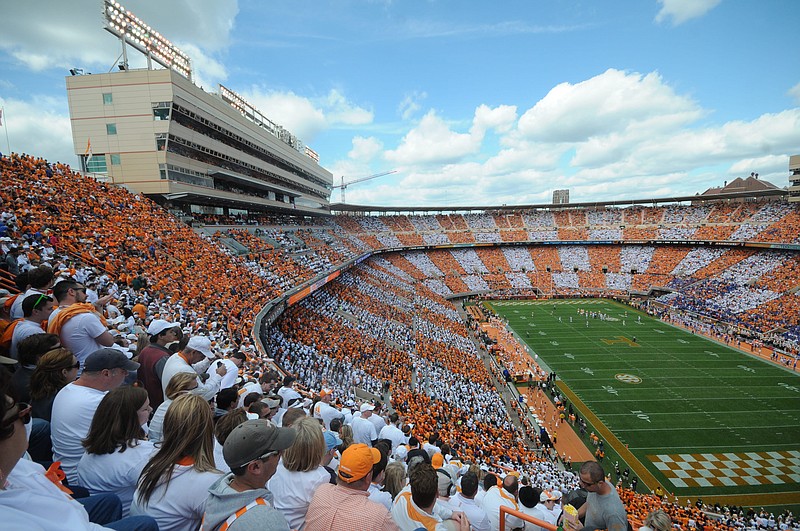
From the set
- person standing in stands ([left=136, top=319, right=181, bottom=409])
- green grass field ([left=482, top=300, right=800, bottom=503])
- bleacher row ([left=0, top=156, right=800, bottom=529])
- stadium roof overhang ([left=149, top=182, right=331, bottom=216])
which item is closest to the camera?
person standing in stands ([left=136, top=319, right=181, bottom=409])

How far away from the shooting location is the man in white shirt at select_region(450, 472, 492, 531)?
12.9 feet

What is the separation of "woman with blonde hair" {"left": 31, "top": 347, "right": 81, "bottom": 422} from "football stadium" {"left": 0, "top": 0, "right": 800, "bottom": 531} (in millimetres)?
25

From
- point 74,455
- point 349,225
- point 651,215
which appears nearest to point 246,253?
point 74,455

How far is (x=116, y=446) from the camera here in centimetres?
254

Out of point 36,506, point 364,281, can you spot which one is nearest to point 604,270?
point 364,281

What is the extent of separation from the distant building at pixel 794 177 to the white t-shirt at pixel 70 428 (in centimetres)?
6085

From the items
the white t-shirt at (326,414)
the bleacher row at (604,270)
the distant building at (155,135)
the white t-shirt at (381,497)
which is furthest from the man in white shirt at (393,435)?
the distant building at (155,135)

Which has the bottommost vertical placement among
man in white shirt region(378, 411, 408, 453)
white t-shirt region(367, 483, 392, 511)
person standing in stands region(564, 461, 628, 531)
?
man in white shirt region(378, 411, 408, 453)

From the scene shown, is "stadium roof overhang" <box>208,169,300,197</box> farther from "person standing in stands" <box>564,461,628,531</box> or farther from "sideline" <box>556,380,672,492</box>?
"person standing in stands" <box>564,461,628,531</box>

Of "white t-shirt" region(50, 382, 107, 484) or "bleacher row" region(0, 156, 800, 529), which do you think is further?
"bleacher row" region(0, 156, 800, 529)

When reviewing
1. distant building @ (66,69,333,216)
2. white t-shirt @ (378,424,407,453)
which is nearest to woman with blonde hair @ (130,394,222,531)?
white t-shirt @ (378,424,407,453)

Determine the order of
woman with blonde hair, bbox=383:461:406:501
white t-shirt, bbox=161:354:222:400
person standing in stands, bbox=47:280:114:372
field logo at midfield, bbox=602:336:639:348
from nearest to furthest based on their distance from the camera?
woman with blonde hair, bbox=383:461:406:501, white t-shirt, bbox=161:354:222:400, person standing in stands, bbox=47:280:114:372, field logo at midfield, bbox=602:336:639:348

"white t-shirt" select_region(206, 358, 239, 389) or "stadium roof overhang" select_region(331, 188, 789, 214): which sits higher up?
"stadium roof overhang" select_region(331, 188, 789, 214)

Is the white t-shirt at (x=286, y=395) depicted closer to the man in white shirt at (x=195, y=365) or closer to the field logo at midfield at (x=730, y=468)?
the man in white shirt at (x=195, y=365)
